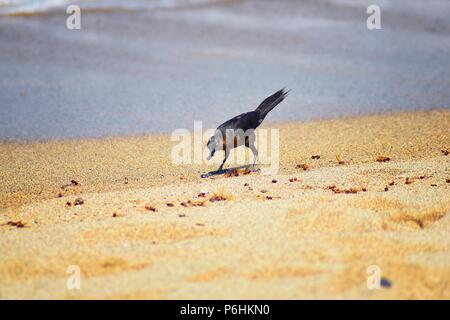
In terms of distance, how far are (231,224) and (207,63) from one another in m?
4.73

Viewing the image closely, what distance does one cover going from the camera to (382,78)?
782cm

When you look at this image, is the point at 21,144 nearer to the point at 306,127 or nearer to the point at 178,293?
the point at 306,127

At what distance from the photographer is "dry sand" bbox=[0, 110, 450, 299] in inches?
127

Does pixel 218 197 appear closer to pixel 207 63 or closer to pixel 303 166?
pixel 303 166

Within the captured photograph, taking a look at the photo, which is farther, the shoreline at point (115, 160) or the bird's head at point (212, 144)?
the bird's head at point (212, 144)

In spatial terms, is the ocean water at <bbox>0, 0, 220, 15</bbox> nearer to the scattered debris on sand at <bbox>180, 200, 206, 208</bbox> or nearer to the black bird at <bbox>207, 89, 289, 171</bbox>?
the black bird at <bbox>207, 89, 289, 171</bbox>

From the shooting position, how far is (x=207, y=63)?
8.38 metres

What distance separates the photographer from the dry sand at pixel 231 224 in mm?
3229

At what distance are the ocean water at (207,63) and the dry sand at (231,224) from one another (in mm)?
1039

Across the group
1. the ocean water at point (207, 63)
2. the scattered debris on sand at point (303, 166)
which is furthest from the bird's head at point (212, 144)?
the ocean water at point (207, 63)

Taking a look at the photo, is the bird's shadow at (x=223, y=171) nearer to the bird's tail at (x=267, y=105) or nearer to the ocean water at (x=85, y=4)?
the bird's tail at (x=267, y=105)
